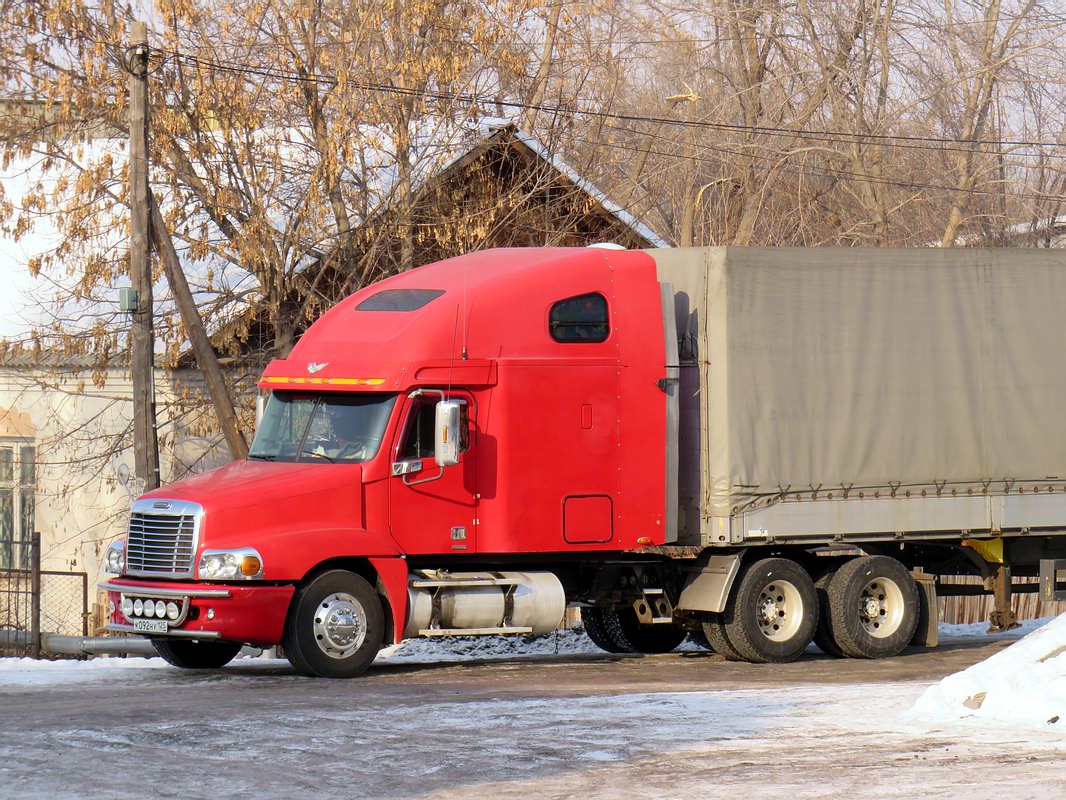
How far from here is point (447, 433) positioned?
14.0m

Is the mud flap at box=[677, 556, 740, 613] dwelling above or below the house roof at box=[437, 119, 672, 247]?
below

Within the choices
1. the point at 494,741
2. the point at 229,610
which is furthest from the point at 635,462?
the point at 494,741

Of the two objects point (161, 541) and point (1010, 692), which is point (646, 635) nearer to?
point (161, 541)

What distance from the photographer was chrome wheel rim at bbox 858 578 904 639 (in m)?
16.2

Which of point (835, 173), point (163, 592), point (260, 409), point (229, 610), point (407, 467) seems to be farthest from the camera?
point (835, 173)

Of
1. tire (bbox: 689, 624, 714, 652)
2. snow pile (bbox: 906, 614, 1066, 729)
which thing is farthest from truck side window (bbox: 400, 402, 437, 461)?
snow pile (bbox: 906, 614, 1066, 729)

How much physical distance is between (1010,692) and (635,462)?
4.95m

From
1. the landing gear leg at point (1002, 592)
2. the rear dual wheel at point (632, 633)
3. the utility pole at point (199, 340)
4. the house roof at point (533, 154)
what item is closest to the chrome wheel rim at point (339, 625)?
the rear dual wheel at point (632, 633)

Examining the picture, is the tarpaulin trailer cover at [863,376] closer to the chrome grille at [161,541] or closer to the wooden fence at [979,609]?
the chrome grille at [161,541]

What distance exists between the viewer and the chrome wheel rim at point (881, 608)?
1616 centimetres

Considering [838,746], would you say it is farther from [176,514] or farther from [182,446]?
[182,446]

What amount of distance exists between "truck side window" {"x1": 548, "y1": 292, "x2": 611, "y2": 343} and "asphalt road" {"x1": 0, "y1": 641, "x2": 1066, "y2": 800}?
10.2 ft

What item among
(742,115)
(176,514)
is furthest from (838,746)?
(742,115)

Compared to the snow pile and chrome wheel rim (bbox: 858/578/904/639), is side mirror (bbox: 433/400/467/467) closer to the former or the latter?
the snow pile
